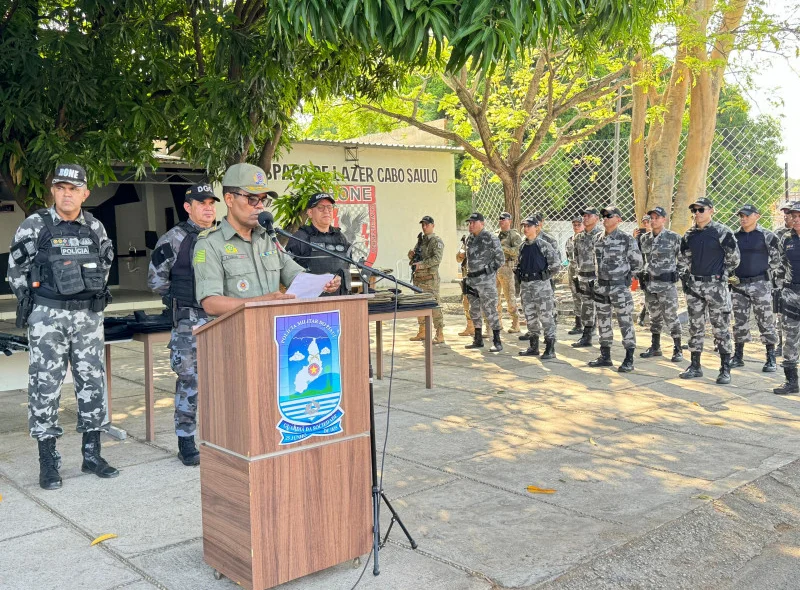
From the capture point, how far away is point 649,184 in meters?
13.8

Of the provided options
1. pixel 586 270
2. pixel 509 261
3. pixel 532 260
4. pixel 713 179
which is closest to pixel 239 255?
pixel 532 260

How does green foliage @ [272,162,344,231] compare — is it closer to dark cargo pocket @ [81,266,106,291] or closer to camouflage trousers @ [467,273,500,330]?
dark cargo pocket @ [81,266,106,291]

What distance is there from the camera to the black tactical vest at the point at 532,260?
10.7 meters

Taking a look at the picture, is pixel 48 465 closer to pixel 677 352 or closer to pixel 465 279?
pixel 465 279

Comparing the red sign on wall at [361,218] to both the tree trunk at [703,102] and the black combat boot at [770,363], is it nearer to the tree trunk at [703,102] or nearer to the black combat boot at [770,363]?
the tree trunk at [703,102]

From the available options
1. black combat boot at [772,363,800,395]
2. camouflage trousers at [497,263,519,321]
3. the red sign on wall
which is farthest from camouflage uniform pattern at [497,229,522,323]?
the red sign on wall

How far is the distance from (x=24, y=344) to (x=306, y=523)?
13.3 ft

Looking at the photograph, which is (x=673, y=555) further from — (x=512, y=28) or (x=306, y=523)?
(x=512, y=28)

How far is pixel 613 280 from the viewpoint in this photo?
9.75 meters

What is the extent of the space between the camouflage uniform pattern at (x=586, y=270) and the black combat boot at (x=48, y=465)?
7871 millimetres

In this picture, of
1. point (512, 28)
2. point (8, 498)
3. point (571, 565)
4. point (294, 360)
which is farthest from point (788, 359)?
point (8, 498)

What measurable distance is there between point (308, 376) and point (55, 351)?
2506mm

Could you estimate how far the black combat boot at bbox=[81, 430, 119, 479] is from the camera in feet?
17.6

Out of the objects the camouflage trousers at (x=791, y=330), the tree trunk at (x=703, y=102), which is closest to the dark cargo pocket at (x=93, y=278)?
the camouflage trousers at (x=791, y=330)
